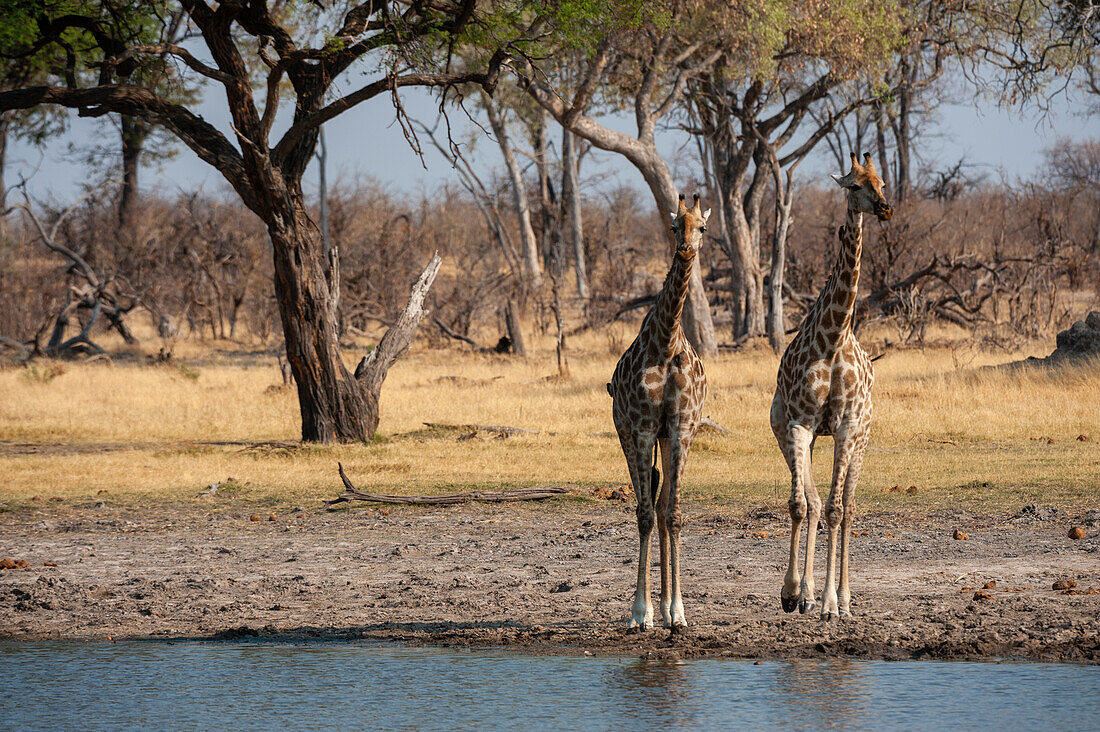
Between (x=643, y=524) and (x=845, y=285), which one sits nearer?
(x=643, y=524)

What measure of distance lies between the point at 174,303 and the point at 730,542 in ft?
90.6

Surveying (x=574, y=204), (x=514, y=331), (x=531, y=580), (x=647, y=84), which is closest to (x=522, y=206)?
(x=574, y=204)

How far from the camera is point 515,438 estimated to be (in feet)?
46.2

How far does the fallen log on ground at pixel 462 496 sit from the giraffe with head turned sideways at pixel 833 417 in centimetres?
422

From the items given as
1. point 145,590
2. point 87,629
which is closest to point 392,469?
point 145,590

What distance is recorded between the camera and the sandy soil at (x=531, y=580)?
5785mm

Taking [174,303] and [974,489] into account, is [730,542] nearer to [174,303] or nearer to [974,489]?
[974,489]

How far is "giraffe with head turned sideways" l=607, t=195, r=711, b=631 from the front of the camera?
5.83m

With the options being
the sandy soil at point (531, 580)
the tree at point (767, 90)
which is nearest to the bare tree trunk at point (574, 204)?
the tree at point (767, 90)

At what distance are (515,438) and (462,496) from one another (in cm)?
419

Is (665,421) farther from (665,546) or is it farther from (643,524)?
(665,546)

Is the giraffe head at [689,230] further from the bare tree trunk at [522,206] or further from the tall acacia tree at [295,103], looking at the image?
the bare tree trunk at [522,206]

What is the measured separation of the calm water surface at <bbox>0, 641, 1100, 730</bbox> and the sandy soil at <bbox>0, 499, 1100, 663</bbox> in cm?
32

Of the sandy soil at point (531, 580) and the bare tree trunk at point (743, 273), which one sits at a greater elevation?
the bare tree trunk at point (743, 273)
